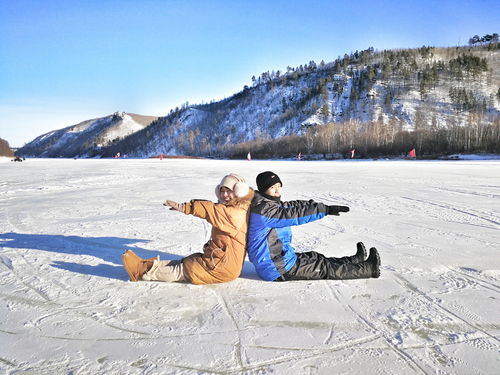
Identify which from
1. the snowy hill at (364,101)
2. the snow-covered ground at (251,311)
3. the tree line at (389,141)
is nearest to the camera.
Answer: the snow-covered ground at (251,311)

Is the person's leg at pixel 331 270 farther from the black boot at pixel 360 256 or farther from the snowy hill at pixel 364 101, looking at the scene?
the snowy hill at pixel 364 101

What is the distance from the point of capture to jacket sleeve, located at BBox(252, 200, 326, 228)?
2842 mm

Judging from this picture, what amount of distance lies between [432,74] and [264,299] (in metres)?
93.8

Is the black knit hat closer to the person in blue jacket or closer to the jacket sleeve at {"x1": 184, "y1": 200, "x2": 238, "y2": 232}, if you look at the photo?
the person in blue jacket

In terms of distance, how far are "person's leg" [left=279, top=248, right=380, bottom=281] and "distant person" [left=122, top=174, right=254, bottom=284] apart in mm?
552

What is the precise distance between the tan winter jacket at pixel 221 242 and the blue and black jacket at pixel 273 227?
80 millimetres

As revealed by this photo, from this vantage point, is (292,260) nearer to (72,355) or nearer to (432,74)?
(72,355)

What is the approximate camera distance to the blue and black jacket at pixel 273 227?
2.85 m

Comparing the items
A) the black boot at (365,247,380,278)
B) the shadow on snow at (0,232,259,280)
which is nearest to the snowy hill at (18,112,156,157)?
the shadow on snow at (0,232,259,280)

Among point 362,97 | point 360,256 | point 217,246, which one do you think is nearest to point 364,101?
point 362,97

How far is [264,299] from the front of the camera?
2.75 metres

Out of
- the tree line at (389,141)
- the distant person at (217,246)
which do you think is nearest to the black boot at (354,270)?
the distant person at (217,246)

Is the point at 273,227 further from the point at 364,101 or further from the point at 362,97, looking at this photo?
the point at 362,97

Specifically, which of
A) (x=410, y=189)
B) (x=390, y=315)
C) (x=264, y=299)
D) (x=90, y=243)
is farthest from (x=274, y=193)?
(x=410, y=189)
